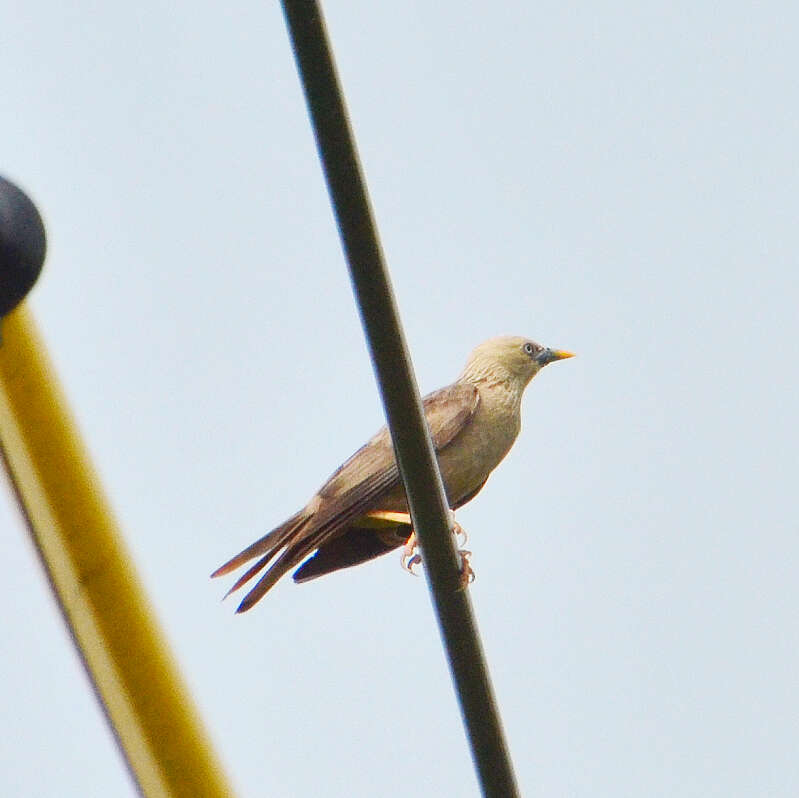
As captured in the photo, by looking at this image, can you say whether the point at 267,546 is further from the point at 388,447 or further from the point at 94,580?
the point at 94,580

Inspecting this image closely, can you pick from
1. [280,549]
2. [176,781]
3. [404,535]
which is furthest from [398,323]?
[404,535]

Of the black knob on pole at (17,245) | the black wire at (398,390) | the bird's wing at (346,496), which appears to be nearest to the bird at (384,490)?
the bird's wing at (346,496)

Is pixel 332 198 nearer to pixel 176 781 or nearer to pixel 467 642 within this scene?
pixel 467 642

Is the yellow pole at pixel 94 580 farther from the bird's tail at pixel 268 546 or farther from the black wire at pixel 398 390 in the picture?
the bird's tail at pixel 268 546

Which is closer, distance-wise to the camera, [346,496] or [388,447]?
[346,496]

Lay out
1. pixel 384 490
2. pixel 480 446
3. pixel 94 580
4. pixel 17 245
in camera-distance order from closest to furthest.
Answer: pixel 17 245 → pixel 94 580 → pixel 384 490 → pixel 480 446

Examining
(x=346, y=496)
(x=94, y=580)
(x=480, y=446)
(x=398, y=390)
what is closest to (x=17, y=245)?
(x=94, y=580)
